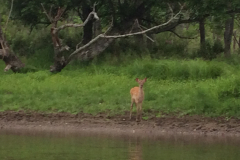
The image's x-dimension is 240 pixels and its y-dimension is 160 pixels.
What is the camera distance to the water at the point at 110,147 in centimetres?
868

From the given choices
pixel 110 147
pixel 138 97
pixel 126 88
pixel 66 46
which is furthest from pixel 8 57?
pixel 110 147

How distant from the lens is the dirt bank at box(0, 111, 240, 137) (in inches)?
455

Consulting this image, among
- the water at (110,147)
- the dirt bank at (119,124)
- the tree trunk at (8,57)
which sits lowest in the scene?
the dirt bank at (119,124)

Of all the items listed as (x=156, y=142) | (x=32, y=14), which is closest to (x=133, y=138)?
(x=156, y=142)

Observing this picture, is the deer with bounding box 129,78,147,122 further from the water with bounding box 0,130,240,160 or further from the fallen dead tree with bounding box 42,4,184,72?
the fallen dead tree with bounding box 42,4,184,72

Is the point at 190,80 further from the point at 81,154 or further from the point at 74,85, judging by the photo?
the point at 81,154

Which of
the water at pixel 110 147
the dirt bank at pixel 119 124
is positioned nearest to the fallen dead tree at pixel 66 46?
the dirt bank at pixel 119 124

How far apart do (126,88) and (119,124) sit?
9.98 feet

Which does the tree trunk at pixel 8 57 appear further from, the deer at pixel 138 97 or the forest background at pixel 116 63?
the deer at pixel 138 97

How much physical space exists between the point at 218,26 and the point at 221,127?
11481 millimetres

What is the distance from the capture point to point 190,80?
1598cm

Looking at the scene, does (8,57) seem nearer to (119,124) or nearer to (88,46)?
(88,46)

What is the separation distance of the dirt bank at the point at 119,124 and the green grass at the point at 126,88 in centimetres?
39

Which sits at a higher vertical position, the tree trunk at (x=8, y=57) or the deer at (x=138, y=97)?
the tree trunk at (x=8, y=57)
